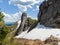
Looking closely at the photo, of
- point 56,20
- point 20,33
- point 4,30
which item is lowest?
point 20,33

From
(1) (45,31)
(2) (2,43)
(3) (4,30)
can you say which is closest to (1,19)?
(3) (4,30)

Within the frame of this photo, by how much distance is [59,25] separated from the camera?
39281mm

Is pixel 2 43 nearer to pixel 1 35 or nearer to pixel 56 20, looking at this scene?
pixel 1 35

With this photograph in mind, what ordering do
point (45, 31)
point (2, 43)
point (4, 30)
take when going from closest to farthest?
point (2, 43), point (4, 30), point (45, 31)

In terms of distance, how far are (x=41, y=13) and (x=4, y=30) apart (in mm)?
27671

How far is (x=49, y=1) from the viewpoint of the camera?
1777 inches

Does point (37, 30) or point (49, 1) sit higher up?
point (49, 1)

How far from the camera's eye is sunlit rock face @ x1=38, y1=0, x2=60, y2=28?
40.0 meters

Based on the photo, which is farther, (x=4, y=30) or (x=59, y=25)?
(x=59, y=25)

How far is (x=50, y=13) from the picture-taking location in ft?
143

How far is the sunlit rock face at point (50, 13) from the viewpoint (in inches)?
1576

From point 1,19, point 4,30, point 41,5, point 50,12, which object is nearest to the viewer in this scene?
point 4,30

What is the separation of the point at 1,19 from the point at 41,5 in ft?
81.7

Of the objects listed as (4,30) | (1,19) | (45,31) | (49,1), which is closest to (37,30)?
(45,31)
